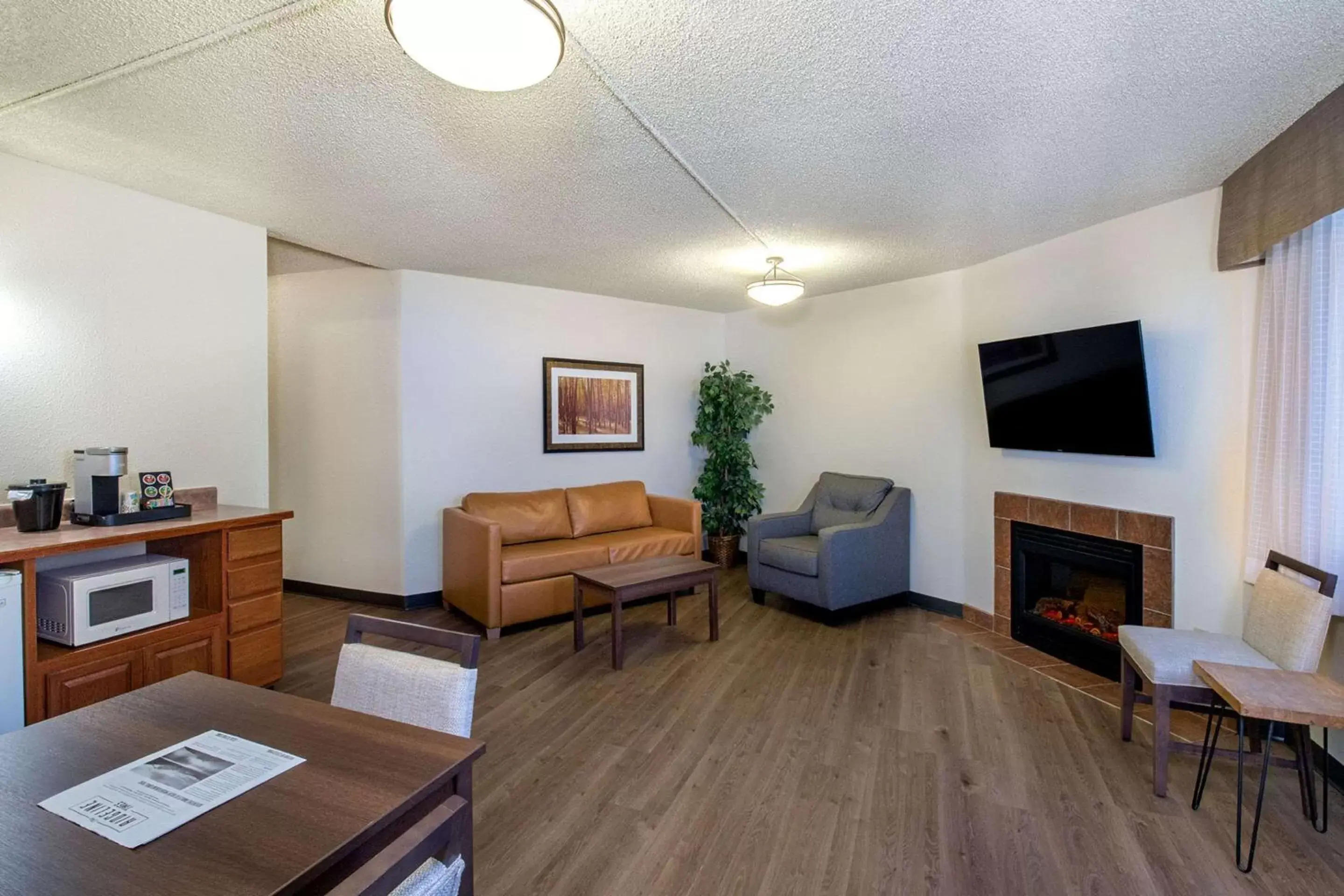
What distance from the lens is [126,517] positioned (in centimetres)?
251

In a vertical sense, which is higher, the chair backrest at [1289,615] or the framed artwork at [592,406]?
the framed artwork at [592,406]

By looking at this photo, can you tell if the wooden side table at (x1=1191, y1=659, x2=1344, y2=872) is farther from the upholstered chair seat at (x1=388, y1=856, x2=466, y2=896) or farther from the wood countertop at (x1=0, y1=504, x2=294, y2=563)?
the wood countertop at (x1=0, y1=504, x2=294, y2=563)

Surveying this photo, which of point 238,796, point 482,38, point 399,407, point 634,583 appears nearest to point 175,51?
point 482,38

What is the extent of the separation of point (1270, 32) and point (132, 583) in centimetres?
433

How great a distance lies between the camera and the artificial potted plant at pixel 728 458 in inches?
220

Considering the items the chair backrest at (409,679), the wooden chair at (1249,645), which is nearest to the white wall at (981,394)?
the wooden chair at (1249,645)

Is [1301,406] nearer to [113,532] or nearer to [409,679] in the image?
[409,679]

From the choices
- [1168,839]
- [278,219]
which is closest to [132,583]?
[278,219]

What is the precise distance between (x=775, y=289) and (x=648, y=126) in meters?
1.88

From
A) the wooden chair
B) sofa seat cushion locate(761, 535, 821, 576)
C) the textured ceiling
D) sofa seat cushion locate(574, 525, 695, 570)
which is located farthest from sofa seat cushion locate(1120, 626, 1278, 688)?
sofa seat cushion locate(574, 525, 695, 570)

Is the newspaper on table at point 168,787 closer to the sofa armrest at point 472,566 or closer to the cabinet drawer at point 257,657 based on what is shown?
the cabinet drawer at point 257,657

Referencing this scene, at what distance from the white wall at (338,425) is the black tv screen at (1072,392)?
4.15 metres

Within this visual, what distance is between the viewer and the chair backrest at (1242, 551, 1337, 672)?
2033 millimetres

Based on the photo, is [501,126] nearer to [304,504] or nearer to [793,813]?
[793,813]
